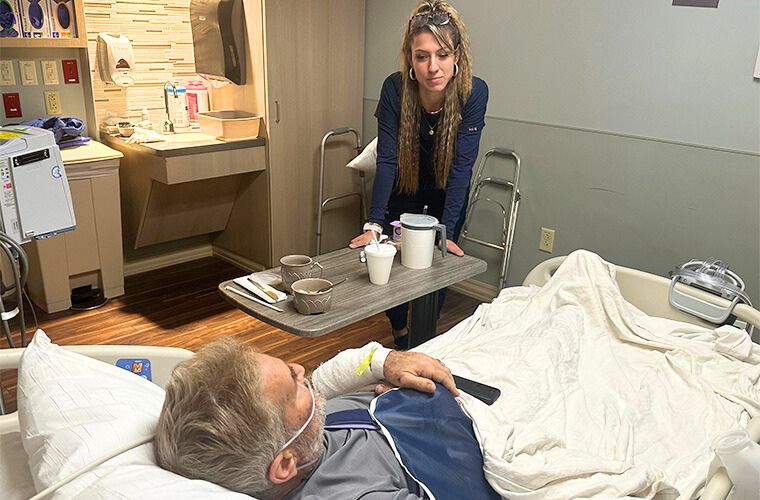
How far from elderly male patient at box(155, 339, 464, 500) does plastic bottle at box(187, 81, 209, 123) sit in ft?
8.40

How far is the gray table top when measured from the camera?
64.2 inches

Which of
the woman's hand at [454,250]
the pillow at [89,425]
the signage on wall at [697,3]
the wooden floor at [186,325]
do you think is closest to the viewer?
the pillow at [89,425]

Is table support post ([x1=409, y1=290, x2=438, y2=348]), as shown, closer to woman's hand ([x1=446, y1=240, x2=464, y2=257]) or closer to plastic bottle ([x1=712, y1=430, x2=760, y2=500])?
woman's hand ([x1=446, y1=240, x2=464, y2=257])

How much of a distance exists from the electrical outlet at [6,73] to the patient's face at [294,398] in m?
2.56

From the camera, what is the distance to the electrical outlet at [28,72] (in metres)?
2.96

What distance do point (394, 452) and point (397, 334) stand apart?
1.66m

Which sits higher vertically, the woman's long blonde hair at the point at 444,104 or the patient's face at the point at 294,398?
the woman's long blonde hair at the point at 444,104

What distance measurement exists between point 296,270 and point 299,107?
69.5 inches

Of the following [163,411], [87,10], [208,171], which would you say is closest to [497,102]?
[208,171]

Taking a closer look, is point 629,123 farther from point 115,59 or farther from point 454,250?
point 115,59

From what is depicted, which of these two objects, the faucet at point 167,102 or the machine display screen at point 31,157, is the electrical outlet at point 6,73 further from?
the machine display screen at point 31,157

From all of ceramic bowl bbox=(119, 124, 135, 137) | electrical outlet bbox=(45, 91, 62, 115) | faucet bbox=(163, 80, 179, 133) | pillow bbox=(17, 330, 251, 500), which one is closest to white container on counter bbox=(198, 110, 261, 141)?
faucet bbox=(163, 80, 179, 133)

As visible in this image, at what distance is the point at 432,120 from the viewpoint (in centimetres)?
241

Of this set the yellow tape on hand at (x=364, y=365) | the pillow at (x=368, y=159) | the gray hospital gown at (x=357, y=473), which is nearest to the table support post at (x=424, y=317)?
the yellow tape on hand at (x=364, y=365)
